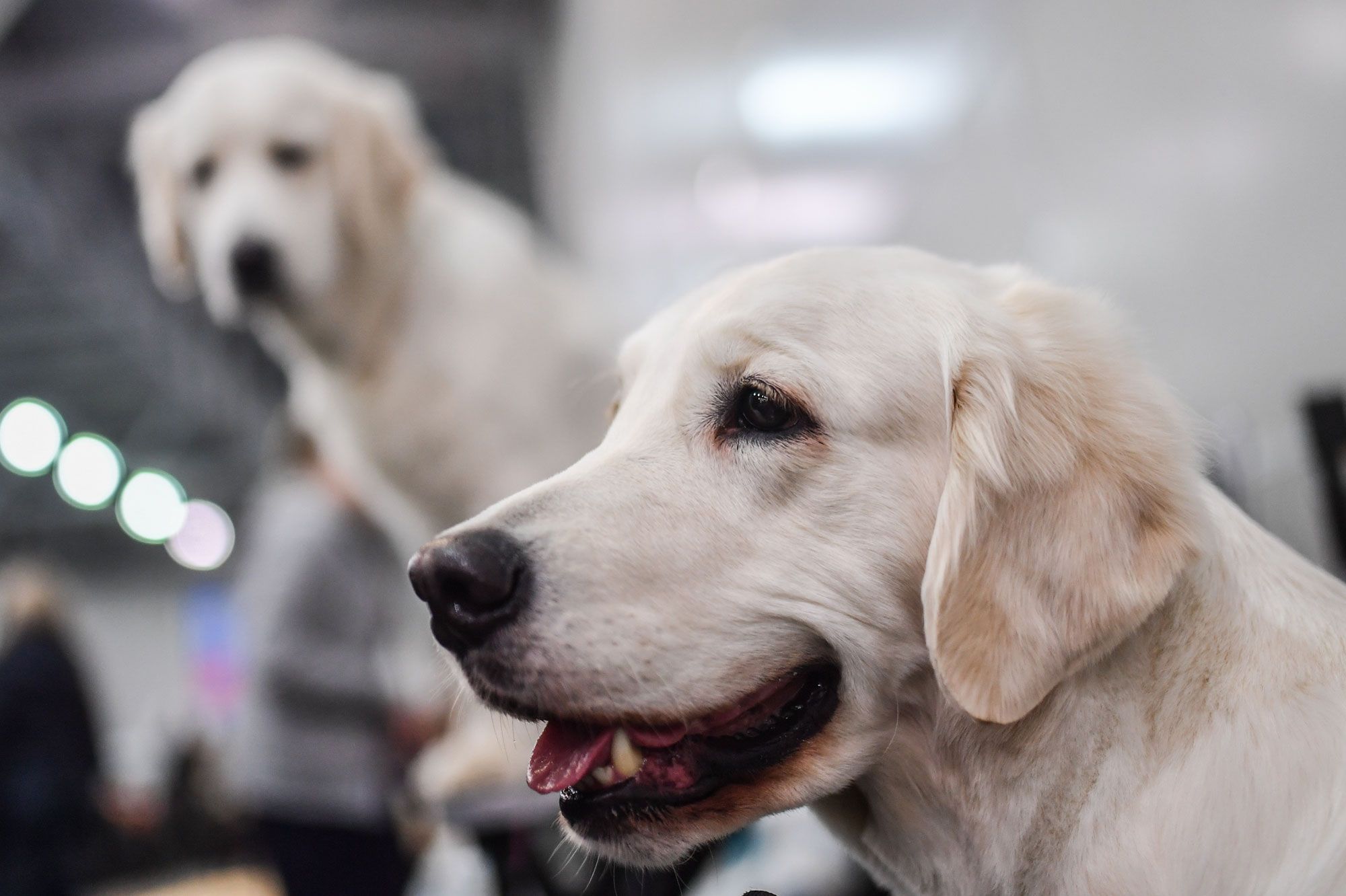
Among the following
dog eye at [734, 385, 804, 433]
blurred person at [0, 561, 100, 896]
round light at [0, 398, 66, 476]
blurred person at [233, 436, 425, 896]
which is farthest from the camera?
round light at [0, 398, 66, 476]

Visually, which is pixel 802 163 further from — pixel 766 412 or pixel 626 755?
pixel 626 755

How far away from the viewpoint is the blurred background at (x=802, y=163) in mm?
1489

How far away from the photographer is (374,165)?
6.91 feet

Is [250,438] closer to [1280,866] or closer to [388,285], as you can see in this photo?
[388,285]

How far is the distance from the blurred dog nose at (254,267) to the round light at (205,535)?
32.4ft

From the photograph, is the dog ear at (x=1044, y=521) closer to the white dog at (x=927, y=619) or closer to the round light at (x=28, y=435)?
the white dog at (x=927, y=619)

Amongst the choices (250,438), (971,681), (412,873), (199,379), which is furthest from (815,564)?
(250,438)

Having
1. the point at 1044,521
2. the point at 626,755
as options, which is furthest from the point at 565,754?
the point at 1044,521

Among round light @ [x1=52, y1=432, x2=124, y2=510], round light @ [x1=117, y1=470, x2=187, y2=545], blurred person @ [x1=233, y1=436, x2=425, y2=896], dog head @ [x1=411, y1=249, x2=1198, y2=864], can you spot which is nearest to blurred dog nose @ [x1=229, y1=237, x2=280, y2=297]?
blurred person @ [x1=233, y1=436, x2=425, y2=896]

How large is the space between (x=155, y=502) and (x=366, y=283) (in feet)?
30.5

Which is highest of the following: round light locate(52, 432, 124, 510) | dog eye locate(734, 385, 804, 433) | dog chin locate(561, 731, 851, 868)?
dog eye locate(734, 385, 804, 433)

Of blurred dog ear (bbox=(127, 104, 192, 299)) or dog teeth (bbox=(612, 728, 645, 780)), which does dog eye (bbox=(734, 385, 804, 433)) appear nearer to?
dog teeth (bbox=(612, 728, 645, 780))

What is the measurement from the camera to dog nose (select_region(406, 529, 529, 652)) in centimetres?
78

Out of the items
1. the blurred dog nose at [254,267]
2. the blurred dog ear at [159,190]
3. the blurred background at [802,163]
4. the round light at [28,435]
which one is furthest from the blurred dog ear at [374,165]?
the round light at [28,435]
